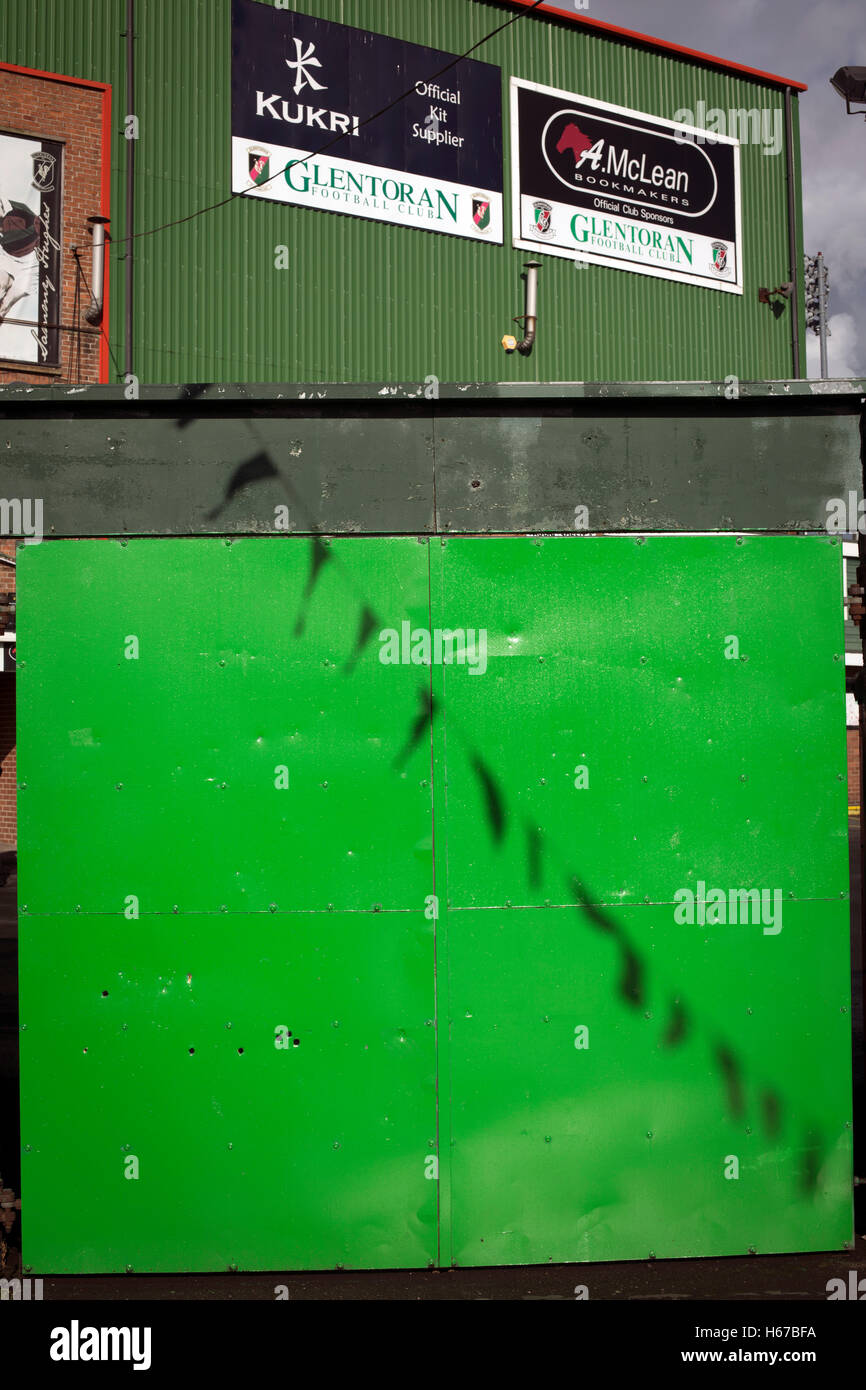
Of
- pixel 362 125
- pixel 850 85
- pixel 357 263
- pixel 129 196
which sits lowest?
pixel 850 85

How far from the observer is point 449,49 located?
67.6ft

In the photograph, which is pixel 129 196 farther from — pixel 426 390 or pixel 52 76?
pixel 426 390

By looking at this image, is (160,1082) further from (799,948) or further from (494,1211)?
(799,948)

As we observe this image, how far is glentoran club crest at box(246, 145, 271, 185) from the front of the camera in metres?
19.1

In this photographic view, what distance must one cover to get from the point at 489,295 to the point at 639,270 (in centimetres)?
351

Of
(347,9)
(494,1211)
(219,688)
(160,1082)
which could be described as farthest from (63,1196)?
(347,9)

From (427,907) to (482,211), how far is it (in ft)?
62.0

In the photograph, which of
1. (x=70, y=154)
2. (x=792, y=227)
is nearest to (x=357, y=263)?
(x=70, y=154)

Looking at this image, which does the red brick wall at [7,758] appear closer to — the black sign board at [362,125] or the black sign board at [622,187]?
the black sign board at [362,125]

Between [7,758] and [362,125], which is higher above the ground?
[362,125]

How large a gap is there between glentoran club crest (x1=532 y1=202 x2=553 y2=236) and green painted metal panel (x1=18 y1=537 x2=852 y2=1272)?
59.7ft

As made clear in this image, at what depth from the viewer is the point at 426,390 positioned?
17.2 feet

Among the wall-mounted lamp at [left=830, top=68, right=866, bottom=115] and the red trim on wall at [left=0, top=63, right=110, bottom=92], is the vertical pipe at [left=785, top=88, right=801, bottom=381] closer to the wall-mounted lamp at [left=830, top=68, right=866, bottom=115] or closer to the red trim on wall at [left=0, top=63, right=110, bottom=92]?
the red trim on wall at [left=0, top=63, right=110, bottom=92]

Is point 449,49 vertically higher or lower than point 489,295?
higher
